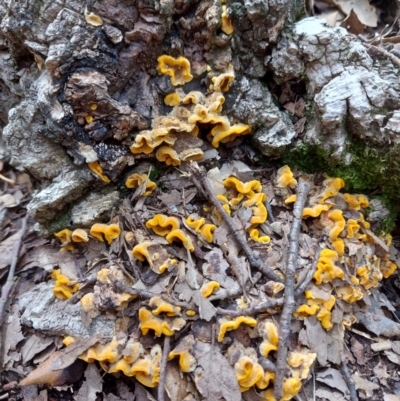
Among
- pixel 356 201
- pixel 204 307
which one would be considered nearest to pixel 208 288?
pixel 204 307

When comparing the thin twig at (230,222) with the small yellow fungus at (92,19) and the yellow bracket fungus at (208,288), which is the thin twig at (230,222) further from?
the small yellow fungus at (92,19)

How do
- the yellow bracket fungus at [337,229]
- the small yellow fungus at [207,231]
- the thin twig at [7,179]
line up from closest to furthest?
the small yellow fungus at [207,231] → the yellow bracket fungus at [337,229] → the thin twig at [7,179]

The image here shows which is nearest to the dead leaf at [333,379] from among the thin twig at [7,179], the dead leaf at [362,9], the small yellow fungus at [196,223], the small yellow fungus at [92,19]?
the small yellow fungus at [196,223]

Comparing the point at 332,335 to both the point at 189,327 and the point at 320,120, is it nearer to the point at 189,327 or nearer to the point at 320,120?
the point at 189,327

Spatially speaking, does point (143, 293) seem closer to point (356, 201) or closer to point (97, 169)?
point (97, 169)

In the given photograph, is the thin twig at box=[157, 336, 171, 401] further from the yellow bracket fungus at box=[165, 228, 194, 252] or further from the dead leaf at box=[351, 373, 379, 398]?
the dead leaf at box=[351, 373, 379, 398]

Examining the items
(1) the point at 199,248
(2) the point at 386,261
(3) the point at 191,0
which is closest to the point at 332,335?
(2) the point at 386,261
